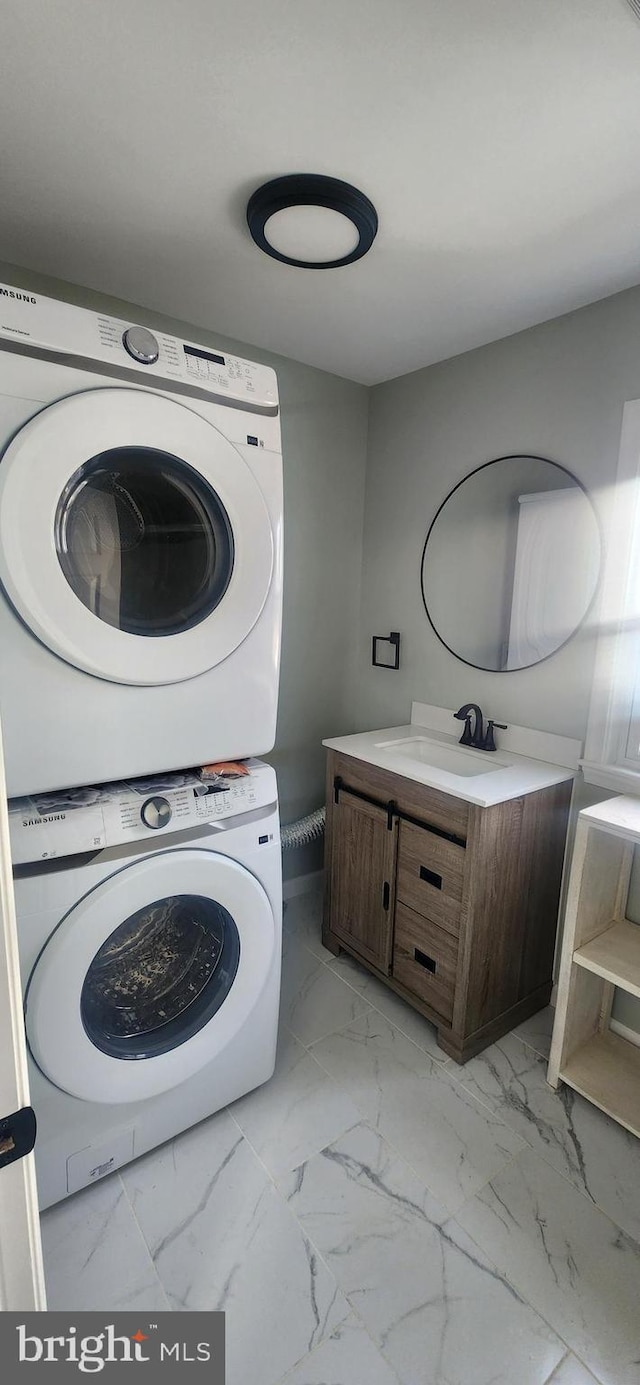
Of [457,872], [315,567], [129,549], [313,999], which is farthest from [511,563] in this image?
[313,999]

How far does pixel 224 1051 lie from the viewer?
1466 mm

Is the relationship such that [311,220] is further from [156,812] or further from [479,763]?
[479,763]

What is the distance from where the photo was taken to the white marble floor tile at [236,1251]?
1.09 metres

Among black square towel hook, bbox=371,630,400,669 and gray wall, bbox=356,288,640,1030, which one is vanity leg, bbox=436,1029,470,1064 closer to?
gray wall, bbox=356,288,640,1030

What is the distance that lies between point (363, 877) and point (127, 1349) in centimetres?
123

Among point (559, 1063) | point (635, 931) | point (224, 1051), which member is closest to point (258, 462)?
point (224, 1051)

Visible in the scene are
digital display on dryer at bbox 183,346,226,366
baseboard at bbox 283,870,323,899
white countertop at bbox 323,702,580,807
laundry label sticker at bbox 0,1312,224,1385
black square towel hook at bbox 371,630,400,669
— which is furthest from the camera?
baseboard at bbox 283,870,323,899

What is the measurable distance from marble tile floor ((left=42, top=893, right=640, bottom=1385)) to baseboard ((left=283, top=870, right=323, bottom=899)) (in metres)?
0.85

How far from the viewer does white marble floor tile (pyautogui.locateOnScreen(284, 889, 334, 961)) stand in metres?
2.30

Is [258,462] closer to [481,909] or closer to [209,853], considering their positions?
[209,853]

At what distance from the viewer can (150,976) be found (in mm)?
1410

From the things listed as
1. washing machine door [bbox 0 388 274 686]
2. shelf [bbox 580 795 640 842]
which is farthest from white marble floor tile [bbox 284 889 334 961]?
washing machine door [bbox 0 388 274 686]

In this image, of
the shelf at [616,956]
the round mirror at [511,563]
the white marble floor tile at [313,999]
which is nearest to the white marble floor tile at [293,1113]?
the white marble floor tile at [313,999]

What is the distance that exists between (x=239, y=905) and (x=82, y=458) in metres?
1.03
